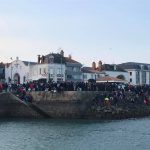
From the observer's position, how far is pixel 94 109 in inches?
2098

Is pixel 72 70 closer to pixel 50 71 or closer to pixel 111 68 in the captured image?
pixel 50 71

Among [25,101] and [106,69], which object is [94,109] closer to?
[25,101]

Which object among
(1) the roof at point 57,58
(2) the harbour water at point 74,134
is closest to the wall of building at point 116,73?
(1) the roof at point 57,58

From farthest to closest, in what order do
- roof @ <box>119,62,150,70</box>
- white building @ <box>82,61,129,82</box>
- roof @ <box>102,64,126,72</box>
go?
1. roof @ <box>119,62,150,70</box>
2. roof @ <box>102,64,126,72</box>
3. white building @ <box>82,61,129,82</box>

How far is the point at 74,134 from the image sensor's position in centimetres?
4081

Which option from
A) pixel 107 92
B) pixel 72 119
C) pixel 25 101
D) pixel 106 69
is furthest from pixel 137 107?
pixel 106 69

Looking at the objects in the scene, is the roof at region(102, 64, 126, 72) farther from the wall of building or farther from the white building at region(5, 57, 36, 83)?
the white building at region(5, 57, 36, 83)

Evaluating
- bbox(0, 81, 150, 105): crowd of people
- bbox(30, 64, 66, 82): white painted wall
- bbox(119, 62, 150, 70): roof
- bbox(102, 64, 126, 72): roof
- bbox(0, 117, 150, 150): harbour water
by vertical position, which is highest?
bbox(119, 62, 150, 70): roof

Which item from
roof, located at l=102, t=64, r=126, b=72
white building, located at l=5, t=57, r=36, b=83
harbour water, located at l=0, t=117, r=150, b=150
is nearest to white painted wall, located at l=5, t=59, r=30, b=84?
white building, located at l=5, t=57, r=36, b=83

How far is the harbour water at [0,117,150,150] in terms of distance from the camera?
35.0 metres

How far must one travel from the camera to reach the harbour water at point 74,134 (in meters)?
35.0

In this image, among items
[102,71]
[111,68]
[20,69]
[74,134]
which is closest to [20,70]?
[20,69]

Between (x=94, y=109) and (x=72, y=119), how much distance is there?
9.42ft

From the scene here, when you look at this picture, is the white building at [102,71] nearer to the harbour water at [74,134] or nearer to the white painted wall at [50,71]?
the white painted wall at [50,71]
